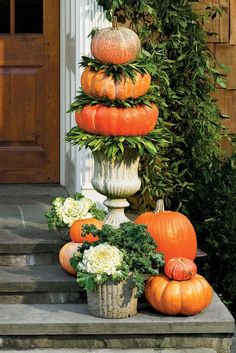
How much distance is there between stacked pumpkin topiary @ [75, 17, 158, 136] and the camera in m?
6.88

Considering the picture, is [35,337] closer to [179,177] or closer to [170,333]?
[170,333]

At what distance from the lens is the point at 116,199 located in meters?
7.14

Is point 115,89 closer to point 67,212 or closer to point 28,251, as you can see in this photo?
point 67,212

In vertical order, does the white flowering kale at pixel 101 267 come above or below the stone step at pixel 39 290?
above

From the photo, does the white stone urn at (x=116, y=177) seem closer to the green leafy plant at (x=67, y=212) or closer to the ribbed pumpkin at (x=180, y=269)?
the green leafy plant at (x=67, y=212)

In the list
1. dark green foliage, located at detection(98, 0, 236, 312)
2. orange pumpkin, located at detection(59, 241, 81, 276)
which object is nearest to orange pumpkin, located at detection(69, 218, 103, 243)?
orange pumpkin, located at detection(59, 241, 81, 276)

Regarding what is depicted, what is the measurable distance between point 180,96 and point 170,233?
5.52 ft

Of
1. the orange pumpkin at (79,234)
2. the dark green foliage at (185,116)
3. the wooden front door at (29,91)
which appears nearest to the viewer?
the orange pumpkin at (79,234)

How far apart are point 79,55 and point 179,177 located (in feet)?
3.87

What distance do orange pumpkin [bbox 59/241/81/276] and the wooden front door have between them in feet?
7.65

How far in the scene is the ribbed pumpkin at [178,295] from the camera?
255 inches

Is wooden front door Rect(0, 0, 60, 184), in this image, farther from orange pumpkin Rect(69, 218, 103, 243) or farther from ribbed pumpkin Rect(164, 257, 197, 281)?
ribbed pumpkin Rect(164, 257, 197, 281)

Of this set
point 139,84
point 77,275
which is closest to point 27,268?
point 77,275

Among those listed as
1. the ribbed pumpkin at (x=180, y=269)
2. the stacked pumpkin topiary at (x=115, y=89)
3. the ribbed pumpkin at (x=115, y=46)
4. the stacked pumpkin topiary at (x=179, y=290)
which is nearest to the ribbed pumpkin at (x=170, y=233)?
the stacked pumpkin topiary at (x=179, y=290)
